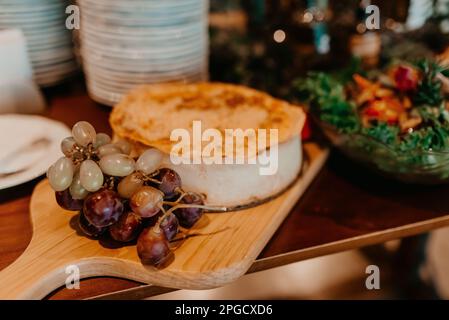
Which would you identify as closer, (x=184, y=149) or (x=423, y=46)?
(x=184, y=149)

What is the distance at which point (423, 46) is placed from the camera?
4.30ft

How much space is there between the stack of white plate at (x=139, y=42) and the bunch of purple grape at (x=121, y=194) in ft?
1.33

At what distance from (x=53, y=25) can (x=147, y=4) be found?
0.31m

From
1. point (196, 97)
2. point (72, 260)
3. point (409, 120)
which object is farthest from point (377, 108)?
point (72, 260)

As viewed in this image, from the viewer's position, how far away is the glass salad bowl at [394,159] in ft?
2.60

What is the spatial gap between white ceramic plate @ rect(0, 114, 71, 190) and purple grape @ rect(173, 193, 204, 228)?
296 mm

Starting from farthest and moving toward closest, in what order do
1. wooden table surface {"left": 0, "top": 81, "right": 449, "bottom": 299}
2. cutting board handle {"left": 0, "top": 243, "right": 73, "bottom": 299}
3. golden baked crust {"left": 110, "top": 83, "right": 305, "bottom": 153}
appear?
golden baked crust {"left": 110, "top": 83, "right": 305, "bottom": 153}, wooden table surface {"left": 0, "top": 81, "right": 449, "bottom": 299}, cutting board handle {"left": 0, "top": 243, "right": 73, "bottom": 299}

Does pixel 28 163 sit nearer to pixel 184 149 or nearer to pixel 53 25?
pixel 184 149

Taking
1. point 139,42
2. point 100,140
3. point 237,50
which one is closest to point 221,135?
point 100,140

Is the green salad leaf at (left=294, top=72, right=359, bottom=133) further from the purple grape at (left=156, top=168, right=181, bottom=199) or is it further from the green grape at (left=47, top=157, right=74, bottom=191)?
the green grape at (left=47, top=157, right=74, bottom=191)

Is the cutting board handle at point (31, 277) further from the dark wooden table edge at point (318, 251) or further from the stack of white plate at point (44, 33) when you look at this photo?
the stack of white plate at point (44, 33)

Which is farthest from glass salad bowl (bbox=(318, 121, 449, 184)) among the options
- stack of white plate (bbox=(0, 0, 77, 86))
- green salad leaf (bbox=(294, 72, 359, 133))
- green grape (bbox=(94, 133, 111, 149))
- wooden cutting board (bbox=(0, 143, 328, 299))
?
stack of white plate (bbox=(0, 0, 77, 86))

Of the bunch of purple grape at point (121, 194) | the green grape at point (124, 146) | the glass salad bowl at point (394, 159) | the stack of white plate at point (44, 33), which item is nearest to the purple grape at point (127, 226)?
the bunch of purple grape at point (121, 194)

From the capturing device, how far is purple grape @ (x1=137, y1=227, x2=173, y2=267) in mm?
635
